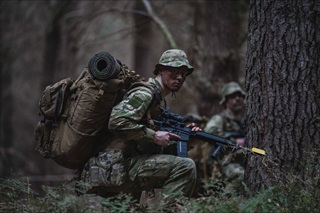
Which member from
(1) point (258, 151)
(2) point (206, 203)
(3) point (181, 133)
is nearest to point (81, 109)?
(3) point (181, 133)

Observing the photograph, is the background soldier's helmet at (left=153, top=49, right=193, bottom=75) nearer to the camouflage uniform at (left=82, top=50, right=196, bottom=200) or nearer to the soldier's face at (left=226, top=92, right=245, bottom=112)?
the camouflage uniform at (left=82, top=50, right=196, bottom=200)

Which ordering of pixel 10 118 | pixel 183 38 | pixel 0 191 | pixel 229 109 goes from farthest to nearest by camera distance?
1. pixel 10 118
2. pixel 183 38
3. pixel 229 109
4. pixel 0 191

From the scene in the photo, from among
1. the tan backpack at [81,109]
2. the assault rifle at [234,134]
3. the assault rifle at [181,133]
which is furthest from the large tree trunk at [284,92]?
the assault rifle at [234,134]

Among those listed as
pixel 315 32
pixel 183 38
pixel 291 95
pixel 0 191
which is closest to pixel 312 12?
pixel 315 32

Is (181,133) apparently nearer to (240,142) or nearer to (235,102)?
(240,142)

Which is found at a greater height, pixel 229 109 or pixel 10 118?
pixel 229 109

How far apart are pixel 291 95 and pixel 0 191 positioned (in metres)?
3.20

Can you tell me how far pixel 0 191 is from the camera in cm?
469

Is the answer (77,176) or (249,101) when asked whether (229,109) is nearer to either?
(249,101)

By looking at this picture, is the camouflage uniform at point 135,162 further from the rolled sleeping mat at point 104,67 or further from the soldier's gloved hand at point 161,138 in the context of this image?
the rolled sleeping mat at point 104,67

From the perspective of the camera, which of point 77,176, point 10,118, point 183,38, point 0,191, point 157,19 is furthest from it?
point 10,118

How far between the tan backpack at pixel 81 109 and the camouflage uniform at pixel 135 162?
16 centimetres

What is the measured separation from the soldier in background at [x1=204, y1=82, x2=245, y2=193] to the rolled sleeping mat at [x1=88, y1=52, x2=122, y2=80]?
261 centimetres

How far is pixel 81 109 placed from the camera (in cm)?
501
